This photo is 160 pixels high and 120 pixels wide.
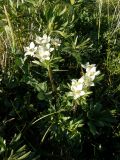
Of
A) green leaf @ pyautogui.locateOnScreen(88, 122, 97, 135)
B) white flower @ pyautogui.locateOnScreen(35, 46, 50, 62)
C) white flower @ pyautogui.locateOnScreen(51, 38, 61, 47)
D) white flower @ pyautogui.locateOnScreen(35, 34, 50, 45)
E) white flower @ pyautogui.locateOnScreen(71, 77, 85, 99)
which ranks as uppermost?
white flower @ pyautogui.locateOnScreen(51, 38, 61, 47)

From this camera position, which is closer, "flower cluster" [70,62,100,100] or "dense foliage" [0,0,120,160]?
"flower cluster" [70,62,100,100]

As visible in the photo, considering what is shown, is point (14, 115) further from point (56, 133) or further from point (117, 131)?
point (117, 131)

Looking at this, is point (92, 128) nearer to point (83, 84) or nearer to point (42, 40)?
point (83, 84)

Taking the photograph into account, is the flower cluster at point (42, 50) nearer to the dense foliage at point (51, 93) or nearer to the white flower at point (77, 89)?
the dense foliage at point (51, 93)

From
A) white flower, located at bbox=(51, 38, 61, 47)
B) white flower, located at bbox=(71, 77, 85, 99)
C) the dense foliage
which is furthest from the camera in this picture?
white flower, located at bbox=(51, 38, 61, 47)

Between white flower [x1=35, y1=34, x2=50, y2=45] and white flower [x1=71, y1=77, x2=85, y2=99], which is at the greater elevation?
white flower [x1=35, y1=34, x2=50, y2=45]

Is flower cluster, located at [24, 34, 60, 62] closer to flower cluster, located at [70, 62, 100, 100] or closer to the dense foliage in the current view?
the dense foliage

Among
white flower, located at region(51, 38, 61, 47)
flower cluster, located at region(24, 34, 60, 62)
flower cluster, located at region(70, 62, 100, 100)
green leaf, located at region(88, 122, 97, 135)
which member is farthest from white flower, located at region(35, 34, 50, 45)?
green leaf, located at region(88, 122, 97, 135)

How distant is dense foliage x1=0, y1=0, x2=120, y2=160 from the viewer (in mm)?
2285

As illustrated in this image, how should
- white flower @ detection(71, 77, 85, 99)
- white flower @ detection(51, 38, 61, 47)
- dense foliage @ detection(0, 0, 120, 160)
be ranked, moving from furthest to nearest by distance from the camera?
white flower @ detection(51, 38, 61, 47) < dense foliage @ detection(0, 0, 120, 160) < white flower @ detection(71, 77, 85, 99)

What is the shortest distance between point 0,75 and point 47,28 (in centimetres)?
48

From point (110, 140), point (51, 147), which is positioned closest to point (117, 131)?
point (110, 140)

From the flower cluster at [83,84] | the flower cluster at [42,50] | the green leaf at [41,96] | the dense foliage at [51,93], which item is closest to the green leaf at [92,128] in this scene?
the dense foliage at [51,93]

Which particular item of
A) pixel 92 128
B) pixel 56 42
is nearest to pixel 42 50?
pixel 56 42
